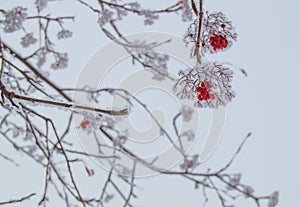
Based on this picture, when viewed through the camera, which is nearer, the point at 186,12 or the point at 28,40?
the point at 186,12

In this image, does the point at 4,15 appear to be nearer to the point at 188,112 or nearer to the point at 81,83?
the point at 81,83

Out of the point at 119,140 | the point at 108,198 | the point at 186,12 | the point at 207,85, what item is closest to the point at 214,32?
the point at 207,85

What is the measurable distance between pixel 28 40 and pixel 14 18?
1.30 ft

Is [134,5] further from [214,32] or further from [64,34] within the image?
[214,32]

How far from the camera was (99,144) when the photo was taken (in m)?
1.50

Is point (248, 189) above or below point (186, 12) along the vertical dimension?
below

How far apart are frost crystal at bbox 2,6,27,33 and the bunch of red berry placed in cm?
94

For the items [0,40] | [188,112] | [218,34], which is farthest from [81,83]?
[218,34]

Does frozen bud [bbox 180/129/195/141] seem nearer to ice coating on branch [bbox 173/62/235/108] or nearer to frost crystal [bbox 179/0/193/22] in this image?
frost crystal [bbox 179/0/193/22]

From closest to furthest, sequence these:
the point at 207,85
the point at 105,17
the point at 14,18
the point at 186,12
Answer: the point at 207,85 < the point at 14,18 < the point at 186,12 < the point at 105,17

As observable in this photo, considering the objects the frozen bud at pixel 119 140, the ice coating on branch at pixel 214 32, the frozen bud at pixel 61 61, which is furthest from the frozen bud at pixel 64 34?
the ice coating on branch at pixel 214 32

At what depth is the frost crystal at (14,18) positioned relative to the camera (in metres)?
1.30

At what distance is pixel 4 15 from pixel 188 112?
1.08 meters

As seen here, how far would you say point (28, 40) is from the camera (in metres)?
1.69
